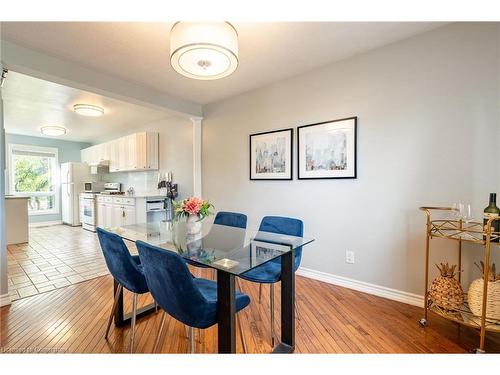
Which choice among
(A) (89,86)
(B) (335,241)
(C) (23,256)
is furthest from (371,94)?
(C) (23,256)

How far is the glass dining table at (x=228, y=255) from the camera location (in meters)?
1.16

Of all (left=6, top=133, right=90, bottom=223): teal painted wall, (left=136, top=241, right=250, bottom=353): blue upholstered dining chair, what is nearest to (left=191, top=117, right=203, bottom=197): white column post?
(left=136, top=241, right=250, bottom=353): blue upholstered dining chair

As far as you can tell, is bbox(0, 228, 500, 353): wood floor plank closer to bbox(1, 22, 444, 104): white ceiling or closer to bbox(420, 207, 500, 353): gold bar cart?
bbox(420, 207, 500, 353): gold bar cart

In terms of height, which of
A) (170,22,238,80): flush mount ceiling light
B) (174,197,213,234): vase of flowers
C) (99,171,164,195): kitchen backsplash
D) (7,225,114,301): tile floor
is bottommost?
(7,225,114,301): tile floor

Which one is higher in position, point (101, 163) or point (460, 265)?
point (101, 163)

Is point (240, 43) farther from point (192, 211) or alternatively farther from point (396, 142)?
point (396, 142)

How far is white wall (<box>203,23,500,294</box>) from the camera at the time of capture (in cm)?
188

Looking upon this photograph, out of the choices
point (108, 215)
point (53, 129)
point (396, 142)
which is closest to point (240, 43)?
point (396, 142)

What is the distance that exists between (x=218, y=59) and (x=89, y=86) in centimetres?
184

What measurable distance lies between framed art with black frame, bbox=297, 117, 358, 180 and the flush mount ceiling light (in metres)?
1.31

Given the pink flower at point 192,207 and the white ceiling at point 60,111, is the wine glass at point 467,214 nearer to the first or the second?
the pink flower at point 192,207

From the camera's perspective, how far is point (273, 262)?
2051 mm

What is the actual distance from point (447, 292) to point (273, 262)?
49.4 inches
